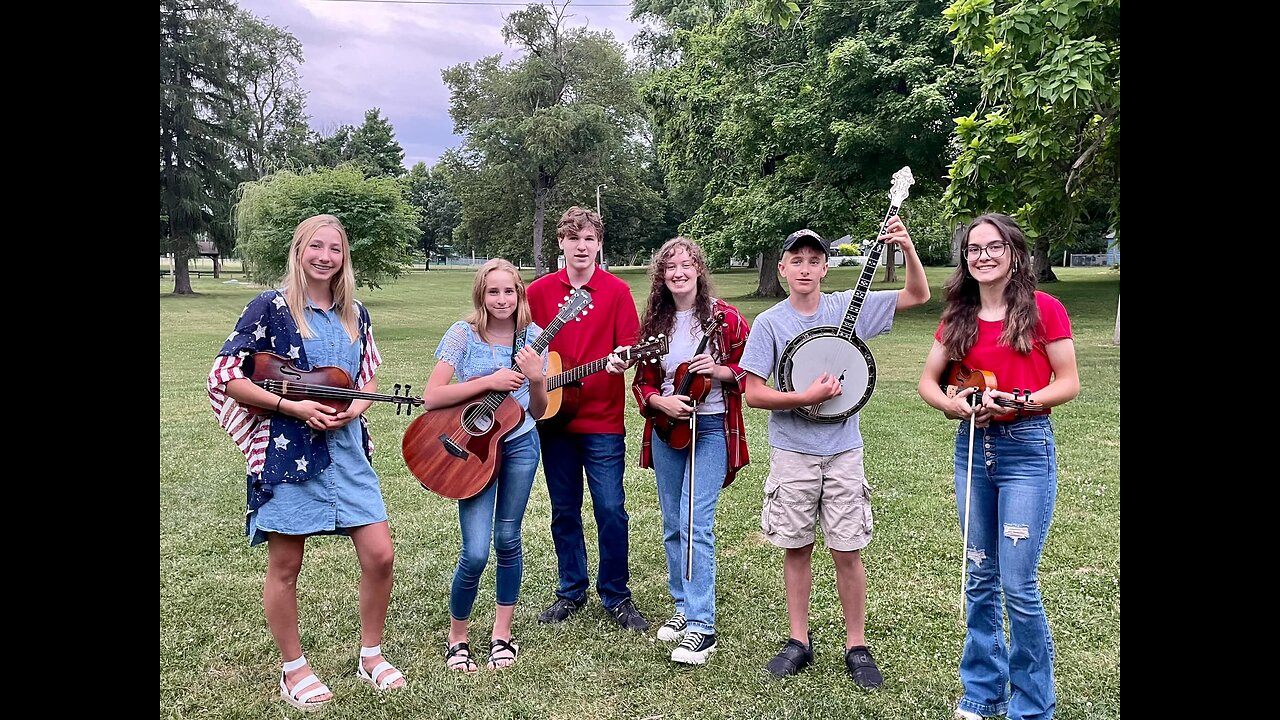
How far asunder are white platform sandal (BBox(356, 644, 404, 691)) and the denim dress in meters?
0.69

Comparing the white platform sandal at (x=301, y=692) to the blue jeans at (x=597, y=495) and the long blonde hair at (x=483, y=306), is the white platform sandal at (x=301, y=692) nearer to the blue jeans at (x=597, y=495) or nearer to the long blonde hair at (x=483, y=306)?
the blue jeans at (x=597, y=495)

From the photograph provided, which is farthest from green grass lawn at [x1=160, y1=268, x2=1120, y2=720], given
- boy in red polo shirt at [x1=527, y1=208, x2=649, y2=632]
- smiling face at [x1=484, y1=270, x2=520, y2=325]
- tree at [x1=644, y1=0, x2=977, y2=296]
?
tree at [x1=644, y1=0, x2=977, y2=296]

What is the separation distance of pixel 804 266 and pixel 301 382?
2.38 meters

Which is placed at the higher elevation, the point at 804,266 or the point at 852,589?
the point at 804,266

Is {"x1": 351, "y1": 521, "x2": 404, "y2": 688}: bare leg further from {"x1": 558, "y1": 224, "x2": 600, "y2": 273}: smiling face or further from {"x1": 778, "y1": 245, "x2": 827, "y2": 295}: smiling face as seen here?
{"x1": 778, "y1": 245, "x2": 827, "y2": 295}: smiling face

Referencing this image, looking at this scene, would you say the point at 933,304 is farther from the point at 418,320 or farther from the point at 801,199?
the point at 418,320

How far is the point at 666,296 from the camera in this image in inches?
181

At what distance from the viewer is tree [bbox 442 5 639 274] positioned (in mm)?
39250

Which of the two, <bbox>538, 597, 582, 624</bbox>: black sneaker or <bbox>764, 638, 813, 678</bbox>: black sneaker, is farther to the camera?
<bbox>538, 597, 582, 624</bbox>: black sneaker

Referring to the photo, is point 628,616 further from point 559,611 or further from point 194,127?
point 194,127

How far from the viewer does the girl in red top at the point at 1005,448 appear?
11.0 feet

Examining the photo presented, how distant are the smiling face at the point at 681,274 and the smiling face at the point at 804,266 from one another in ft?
1.81

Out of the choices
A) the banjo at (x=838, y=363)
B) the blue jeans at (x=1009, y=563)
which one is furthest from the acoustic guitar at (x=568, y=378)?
the blue jeans at (x=1009, y=563)

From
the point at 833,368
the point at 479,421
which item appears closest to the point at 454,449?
the point at 479,421
